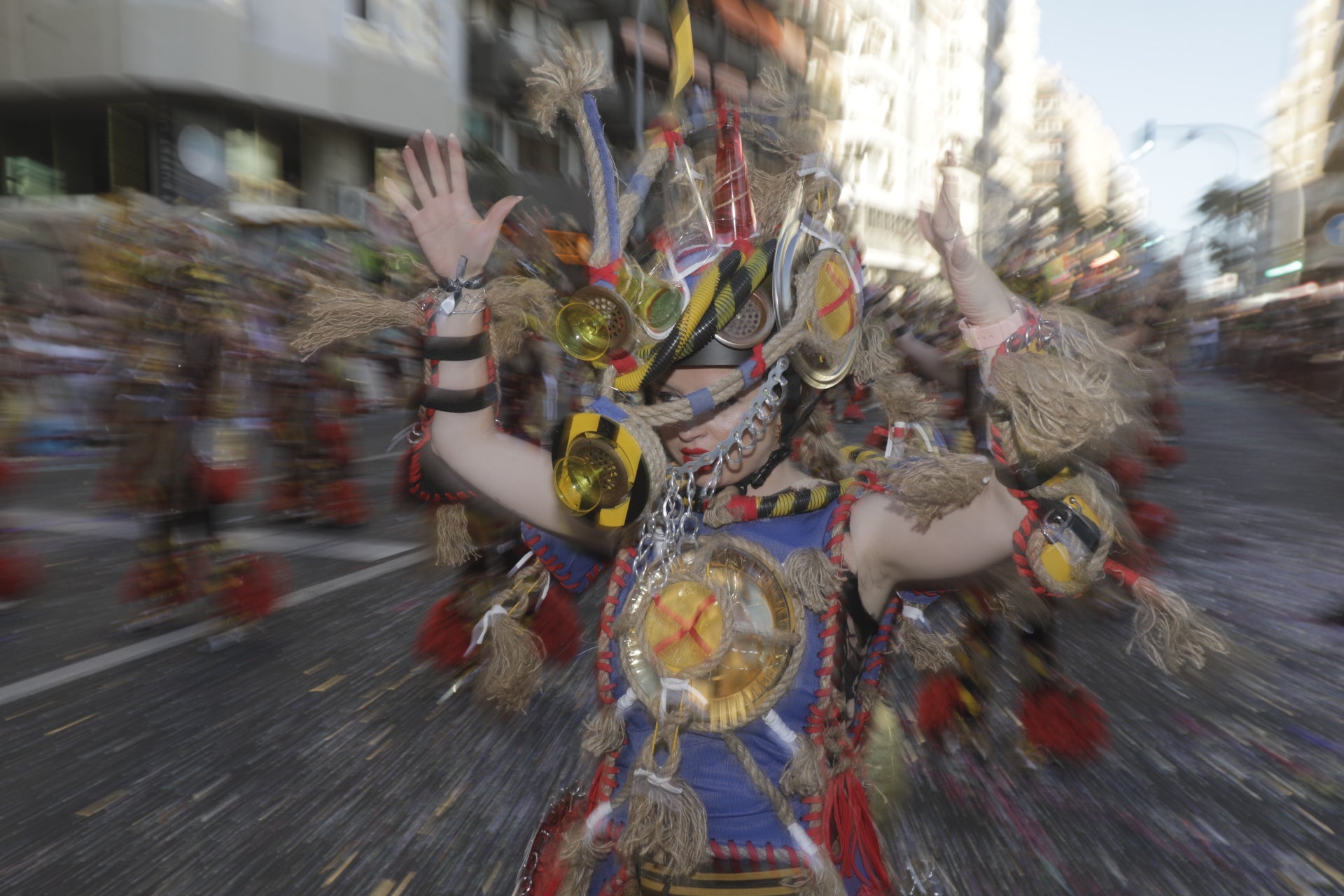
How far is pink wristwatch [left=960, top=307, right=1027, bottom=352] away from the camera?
57.0 inches

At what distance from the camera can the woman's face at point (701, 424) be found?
1.65 metres

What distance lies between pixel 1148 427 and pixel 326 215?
59.8 ft

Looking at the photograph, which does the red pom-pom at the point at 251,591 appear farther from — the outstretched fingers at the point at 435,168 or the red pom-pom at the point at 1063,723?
the outstretched fingers at the point at 435,168

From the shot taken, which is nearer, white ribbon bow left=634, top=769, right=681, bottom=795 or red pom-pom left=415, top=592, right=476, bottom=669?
white ribbon bow left=634, top=769, right=681, bottom=795

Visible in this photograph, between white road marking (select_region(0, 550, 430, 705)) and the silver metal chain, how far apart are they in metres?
3.96

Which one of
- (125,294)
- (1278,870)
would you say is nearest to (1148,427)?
(1278,870)

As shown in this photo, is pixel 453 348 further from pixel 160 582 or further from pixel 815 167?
pixel 160 582

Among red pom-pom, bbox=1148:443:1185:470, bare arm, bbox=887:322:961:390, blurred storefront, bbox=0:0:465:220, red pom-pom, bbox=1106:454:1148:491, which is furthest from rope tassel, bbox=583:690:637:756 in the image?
blurred storefront, bbox=0:0:465:220

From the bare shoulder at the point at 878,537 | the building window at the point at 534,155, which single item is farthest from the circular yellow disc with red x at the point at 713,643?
the building window at the point at 534,155

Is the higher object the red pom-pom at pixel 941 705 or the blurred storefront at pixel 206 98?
the blurred storefront at pixel 206 98

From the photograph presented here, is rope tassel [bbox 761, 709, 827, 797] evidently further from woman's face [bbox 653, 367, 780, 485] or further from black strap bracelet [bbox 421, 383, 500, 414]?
black strap bracelet [bbox 421, 383, 500, 414]

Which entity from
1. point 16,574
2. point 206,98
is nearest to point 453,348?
point 16,574

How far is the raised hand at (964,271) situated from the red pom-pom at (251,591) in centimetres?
464

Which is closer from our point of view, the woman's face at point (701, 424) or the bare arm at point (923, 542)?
the bare arm at point (923, 542)
